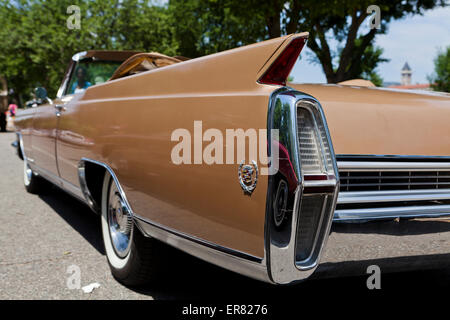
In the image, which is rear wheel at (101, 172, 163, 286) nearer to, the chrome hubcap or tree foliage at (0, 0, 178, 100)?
the chrome hubcap

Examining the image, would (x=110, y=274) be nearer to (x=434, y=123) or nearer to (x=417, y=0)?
(x=434, y=123)

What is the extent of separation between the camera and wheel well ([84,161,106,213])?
3.22m

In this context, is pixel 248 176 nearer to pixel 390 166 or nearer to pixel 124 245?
pixel 390 166

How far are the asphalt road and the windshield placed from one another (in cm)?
138

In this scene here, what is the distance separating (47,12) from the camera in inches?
886

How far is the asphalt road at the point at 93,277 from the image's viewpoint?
282cm

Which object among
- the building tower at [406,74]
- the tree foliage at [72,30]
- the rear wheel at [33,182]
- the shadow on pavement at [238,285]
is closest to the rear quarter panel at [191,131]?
the shadow on pavement at [238,285]

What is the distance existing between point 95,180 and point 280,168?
1951mm

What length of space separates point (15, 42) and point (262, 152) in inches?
982

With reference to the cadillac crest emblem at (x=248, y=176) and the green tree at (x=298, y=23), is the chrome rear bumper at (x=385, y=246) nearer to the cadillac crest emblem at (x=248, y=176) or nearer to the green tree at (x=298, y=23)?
the cadillac crest emblem at (x=248, y=176)

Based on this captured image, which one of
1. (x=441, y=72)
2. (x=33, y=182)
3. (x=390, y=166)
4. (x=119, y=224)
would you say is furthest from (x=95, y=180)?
(x=441, y=72)

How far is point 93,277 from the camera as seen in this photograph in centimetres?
308

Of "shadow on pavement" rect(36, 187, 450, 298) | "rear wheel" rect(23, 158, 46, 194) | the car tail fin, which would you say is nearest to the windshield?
"rear wheel" rect(23, 158, 46, 194)

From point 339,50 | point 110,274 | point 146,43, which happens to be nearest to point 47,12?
point 146,43
